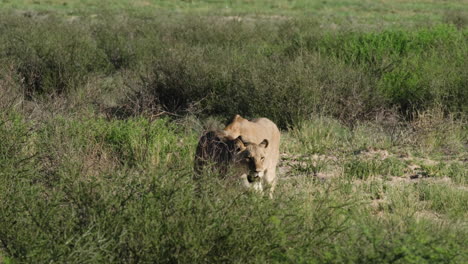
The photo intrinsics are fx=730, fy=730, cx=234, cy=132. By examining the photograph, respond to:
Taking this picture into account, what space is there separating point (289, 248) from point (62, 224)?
1635 millimetres

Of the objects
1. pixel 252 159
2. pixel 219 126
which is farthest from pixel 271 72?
pixel 252 159

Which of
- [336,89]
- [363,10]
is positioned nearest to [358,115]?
[336,89]

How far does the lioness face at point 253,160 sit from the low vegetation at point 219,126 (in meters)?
0.30

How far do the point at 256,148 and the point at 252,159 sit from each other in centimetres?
13

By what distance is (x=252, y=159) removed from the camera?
22.4ft

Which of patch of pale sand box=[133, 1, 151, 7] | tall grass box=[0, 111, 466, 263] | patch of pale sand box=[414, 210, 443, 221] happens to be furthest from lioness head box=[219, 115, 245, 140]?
patch of pale sand box=[133, 1, 151, 7]

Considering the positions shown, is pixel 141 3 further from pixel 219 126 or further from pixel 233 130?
pixel 233 130

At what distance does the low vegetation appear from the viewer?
5.05 m

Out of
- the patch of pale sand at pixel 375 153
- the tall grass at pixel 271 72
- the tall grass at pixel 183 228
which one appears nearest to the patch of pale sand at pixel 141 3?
the tall grass at pixel 271 72

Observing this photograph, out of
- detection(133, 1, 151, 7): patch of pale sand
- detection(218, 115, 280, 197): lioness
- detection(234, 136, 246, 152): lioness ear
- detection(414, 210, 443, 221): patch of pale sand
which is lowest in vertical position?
detection(133, 1, 151, 7): patch of pale sand

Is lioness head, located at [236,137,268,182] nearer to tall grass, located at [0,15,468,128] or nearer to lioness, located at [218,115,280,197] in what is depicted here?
lioness, located at [218,115,280,197]

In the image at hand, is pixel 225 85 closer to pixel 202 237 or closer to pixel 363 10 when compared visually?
pixel 202 237

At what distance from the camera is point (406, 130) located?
11.5 meters

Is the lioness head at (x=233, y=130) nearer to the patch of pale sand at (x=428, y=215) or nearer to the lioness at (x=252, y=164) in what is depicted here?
the lioness at (x=252, y=164)
